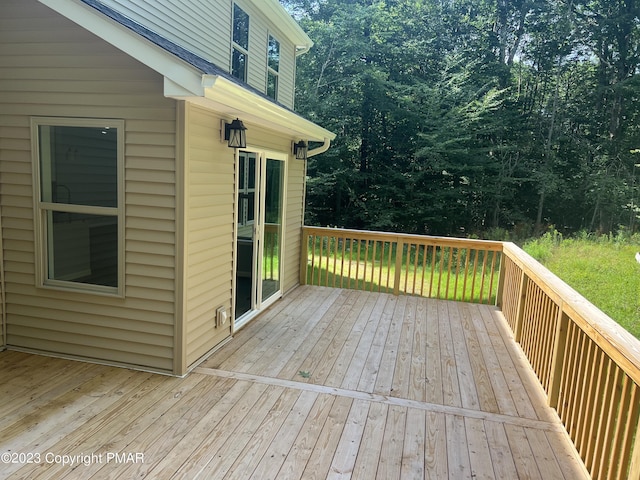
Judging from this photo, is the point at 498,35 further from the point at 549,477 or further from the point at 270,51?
A: the point at 549,477

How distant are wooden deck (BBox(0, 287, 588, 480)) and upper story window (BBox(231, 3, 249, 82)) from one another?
4131 millimetres

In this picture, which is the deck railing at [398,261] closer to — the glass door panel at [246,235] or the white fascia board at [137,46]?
the glass door panel at [246,235]

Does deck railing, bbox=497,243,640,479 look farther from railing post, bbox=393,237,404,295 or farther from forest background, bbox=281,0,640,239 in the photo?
forest background, bbox=281,0,640,239

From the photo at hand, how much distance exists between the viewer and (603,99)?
14.8m

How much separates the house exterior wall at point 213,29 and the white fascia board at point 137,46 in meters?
1.17

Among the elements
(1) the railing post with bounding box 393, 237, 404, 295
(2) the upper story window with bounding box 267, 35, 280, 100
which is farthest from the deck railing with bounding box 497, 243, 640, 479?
(2) the upper story window with bounding box 267, 35, 280, 100

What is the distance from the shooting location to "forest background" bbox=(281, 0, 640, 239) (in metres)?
13.6

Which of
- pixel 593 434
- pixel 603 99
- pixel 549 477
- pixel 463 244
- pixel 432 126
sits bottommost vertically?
pixel 549 477

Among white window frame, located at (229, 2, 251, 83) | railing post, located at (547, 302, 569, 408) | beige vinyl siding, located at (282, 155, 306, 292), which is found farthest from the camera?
white window frame, located at (229, 2, 251, 83)

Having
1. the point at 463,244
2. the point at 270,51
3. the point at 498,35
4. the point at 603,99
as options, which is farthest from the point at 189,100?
the point at 603,99

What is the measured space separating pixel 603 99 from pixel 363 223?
9.12 metres

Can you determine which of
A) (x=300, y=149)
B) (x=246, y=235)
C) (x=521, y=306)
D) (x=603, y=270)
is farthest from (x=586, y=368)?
(x=603, y=270)

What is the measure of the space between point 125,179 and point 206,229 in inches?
28.7

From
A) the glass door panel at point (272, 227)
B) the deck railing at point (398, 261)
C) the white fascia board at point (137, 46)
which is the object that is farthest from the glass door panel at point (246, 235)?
the deck railing at point (398, 261)
